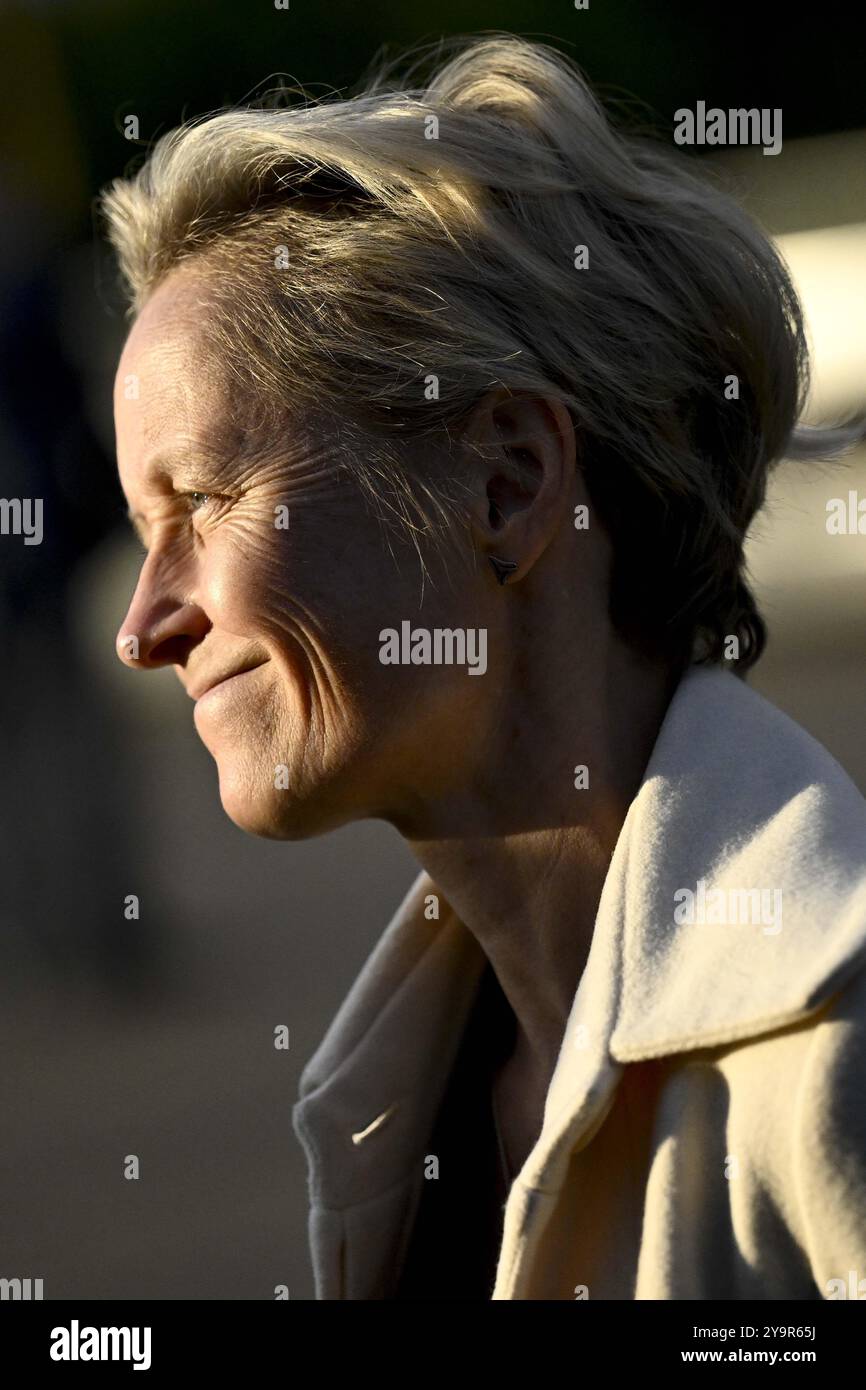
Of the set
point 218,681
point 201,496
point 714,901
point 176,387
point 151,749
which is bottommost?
point 151,749

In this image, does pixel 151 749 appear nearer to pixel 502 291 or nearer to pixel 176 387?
pixel 176 387

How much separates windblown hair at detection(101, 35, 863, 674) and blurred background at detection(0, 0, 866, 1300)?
115 cm

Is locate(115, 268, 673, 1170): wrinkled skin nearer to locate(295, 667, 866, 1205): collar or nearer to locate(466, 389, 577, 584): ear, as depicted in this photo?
locate(466, 389, 577, 584): ear

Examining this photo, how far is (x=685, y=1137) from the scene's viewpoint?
1.43 m

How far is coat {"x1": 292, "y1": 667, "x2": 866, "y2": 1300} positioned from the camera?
1.34 m

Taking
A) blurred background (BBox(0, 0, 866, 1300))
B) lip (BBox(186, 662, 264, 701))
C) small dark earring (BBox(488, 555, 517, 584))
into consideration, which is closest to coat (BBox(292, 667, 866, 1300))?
small dark earring (BBox(488, 555, 517, 584))

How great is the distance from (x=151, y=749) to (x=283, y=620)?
23.4 ft

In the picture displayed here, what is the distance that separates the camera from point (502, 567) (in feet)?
5.81

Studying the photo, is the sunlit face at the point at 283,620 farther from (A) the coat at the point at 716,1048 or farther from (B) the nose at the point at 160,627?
(A) the coat at the point at 716,1048

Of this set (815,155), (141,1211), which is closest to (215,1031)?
(141,1211)

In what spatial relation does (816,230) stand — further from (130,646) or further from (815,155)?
(130,646)

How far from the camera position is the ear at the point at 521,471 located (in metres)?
1.76

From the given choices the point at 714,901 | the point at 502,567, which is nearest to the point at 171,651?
the point at 502,567

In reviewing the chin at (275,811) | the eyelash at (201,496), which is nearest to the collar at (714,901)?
the chin at (275,811)
